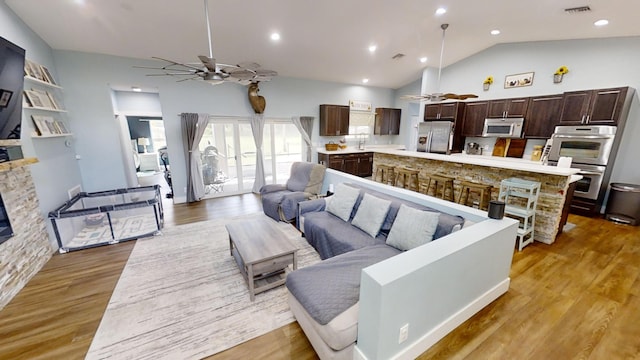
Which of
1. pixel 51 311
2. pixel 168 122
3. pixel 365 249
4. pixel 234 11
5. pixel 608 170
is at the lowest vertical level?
pixel 51 311

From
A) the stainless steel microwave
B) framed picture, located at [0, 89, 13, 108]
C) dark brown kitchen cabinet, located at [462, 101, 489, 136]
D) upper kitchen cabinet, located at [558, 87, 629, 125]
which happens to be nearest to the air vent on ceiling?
upper kitchen cabinet, located at [558, 87, 629, 125]

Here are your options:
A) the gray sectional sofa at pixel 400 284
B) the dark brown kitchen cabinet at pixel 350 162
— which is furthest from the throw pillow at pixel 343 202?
the dark brown kitchen cabinet at pixel 350 162

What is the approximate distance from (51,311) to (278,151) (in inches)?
196

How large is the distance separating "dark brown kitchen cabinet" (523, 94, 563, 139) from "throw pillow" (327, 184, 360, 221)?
4.40 m

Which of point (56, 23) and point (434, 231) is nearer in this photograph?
point (434, 231)

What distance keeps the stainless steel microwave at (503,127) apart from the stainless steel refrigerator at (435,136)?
0.75 m

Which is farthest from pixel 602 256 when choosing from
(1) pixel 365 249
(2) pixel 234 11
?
(2) pixel 234 11

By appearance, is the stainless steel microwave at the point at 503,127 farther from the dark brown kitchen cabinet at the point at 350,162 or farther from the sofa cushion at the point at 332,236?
the sofa cushion at the point at 332,236

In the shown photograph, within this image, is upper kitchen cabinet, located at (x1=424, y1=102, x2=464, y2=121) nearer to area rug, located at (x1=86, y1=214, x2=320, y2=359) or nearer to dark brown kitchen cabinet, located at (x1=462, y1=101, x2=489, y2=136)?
dark brown kitchen cabinet, located at (x1=462, y1=101, x2=489, y2=136)

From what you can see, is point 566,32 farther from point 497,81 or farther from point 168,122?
point 168,122

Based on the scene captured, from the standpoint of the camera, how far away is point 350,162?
707 cm

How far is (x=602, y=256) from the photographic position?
3.01 meters

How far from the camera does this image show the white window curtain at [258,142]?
231 inches

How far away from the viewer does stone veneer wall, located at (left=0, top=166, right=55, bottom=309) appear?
2.32 metres
